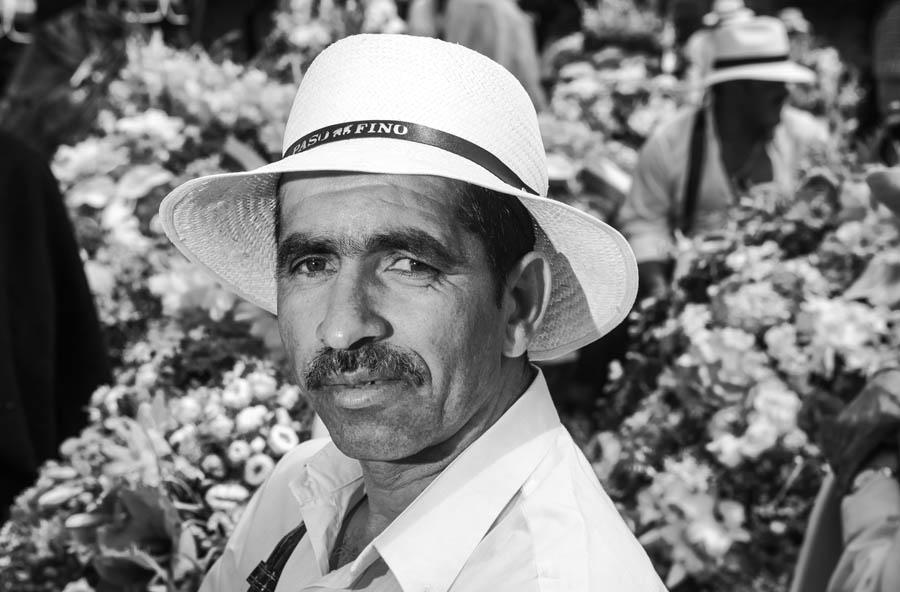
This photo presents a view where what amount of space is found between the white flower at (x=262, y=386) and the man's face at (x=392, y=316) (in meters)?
0.99

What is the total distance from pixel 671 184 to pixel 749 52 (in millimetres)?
654

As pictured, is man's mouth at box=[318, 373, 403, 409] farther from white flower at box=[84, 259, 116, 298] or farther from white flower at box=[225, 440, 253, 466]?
white flower at box=[84, 259, 116, 298]

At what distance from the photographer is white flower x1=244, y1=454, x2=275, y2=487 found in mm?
2346

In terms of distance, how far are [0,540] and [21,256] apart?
2.91 feet

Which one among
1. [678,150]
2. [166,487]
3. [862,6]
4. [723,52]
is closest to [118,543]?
[166,487]

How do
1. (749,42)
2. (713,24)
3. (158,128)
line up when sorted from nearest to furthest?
(158,128) < (749,42) < (713,24)

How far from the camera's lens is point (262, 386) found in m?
2.49

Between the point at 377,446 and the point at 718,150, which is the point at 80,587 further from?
the point at 718,150

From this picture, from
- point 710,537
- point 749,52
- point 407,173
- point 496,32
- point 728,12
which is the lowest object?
point 496,32

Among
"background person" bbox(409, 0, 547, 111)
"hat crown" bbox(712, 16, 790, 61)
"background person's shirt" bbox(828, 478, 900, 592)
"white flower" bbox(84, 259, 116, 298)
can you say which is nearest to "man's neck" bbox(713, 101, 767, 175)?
"hat crown" bbox(712, 16, 790, 61)

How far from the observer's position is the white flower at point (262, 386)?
2.48 m

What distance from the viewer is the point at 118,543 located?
2.21 meters

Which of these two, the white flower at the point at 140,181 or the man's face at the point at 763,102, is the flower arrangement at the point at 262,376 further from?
the man's face at the point at 763,102

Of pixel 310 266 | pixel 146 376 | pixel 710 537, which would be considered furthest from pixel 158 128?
pixel 310 266
